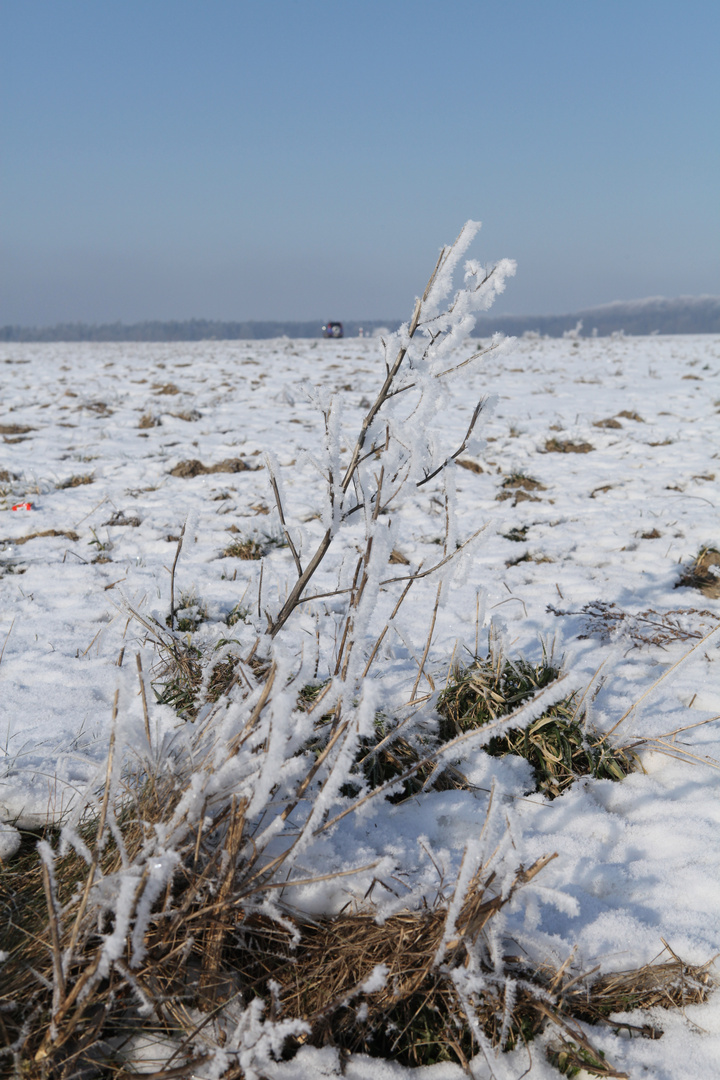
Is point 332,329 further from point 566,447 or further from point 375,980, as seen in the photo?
point 375,980

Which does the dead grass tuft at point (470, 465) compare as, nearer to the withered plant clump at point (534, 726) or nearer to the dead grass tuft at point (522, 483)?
the dead grass tuft at point (522, 483)

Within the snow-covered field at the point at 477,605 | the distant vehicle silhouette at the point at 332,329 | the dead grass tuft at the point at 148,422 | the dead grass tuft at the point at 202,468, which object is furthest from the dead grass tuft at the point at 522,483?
the distant vehicle silhouette at the point at 332,329

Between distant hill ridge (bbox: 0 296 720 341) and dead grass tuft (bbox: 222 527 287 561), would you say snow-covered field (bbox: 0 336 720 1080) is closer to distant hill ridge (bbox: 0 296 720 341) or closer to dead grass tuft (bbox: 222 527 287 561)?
dead grass tuft (bbox: 222 527 287 561)

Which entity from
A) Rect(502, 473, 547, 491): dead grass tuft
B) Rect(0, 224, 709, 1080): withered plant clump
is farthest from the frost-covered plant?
Rect(502, 473, 547, 491): dead grass tuft

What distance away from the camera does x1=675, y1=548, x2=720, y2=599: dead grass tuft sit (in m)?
3.26

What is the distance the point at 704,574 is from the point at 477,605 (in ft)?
6.15

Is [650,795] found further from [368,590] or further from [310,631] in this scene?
[310,631]

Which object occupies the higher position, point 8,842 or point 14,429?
point 14,429

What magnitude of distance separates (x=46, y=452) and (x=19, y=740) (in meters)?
4.74

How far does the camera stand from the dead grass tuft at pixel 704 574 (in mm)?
3256

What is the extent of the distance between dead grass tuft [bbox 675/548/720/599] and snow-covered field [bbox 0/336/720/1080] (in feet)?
0.24

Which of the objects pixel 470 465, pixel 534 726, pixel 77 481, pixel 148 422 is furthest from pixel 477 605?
pixel 148 422

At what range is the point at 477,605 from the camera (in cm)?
228

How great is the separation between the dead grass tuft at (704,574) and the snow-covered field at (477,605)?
0.07 meters
